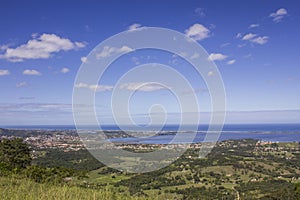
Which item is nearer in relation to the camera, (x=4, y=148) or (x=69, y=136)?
(x=4, y=148)

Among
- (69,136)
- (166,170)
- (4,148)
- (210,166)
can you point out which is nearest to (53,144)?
(69,136)

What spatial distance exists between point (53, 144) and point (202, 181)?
33042mm

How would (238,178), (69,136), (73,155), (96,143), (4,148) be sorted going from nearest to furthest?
(96,143) < (4,148) < (238,178) < (73,155) < (69,136)

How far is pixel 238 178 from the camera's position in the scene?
45156 millimetres

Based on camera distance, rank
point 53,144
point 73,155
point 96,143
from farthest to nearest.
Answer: point 53,144
point 73,155
point 96,143

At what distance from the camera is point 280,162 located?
5922cm

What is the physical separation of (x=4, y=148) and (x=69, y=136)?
154ft

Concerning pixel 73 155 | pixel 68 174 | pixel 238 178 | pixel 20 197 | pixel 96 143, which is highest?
pixel 96 143

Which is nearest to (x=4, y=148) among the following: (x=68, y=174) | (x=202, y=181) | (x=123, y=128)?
(x=68, y=174)

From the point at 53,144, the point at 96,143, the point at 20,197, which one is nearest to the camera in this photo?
the point at 20,197

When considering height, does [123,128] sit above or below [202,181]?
above

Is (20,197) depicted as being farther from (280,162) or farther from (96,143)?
(280,162)

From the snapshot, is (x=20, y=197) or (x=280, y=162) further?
(x=280, y=162)

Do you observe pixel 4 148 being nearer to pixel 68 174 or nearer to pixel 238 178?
pixel 68 174
